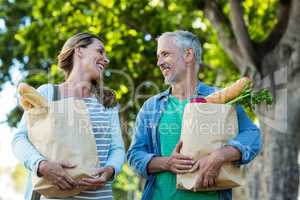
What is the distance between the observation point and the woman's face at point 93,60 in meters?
4.02

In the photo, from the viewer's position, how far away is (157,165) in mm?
3893

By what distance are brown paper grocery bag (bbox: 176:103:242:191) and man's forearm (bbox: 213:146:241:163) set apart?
30 mm

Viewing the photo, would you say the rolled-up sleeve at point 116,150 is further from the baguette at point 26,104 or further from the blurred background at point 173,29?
the blurred background at point 173,29

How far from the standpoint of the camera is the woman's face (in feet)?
13.2

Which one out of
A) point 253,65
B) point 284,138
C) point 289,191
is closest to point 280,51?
point 253,65

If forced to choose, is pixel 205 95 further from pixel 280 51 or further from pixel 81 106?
pixel 280 51

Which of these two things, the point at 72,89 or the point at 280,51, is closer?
the point at 72,89

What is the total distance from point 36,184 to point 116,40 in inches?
252

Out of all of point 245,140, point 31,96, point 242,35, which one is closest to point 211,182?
point 245,140

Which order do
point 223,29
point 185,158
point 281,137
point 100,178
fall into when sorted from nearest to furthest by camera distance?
1. point 100,178
2. point 185,158
3. point 281,137
4. point 223,29

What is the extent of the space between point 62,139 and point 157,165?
0.63m

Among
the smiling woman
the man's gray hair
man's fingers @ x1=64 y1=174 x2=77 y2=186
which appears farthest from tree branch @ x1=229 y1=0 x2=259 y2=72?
man's fingers @ x1=64 y1=174 x2=77 y2=186

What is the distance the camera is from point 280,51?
28.8ft

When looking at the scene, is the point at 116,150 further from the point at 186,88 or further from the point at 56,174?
the point at 186,88
